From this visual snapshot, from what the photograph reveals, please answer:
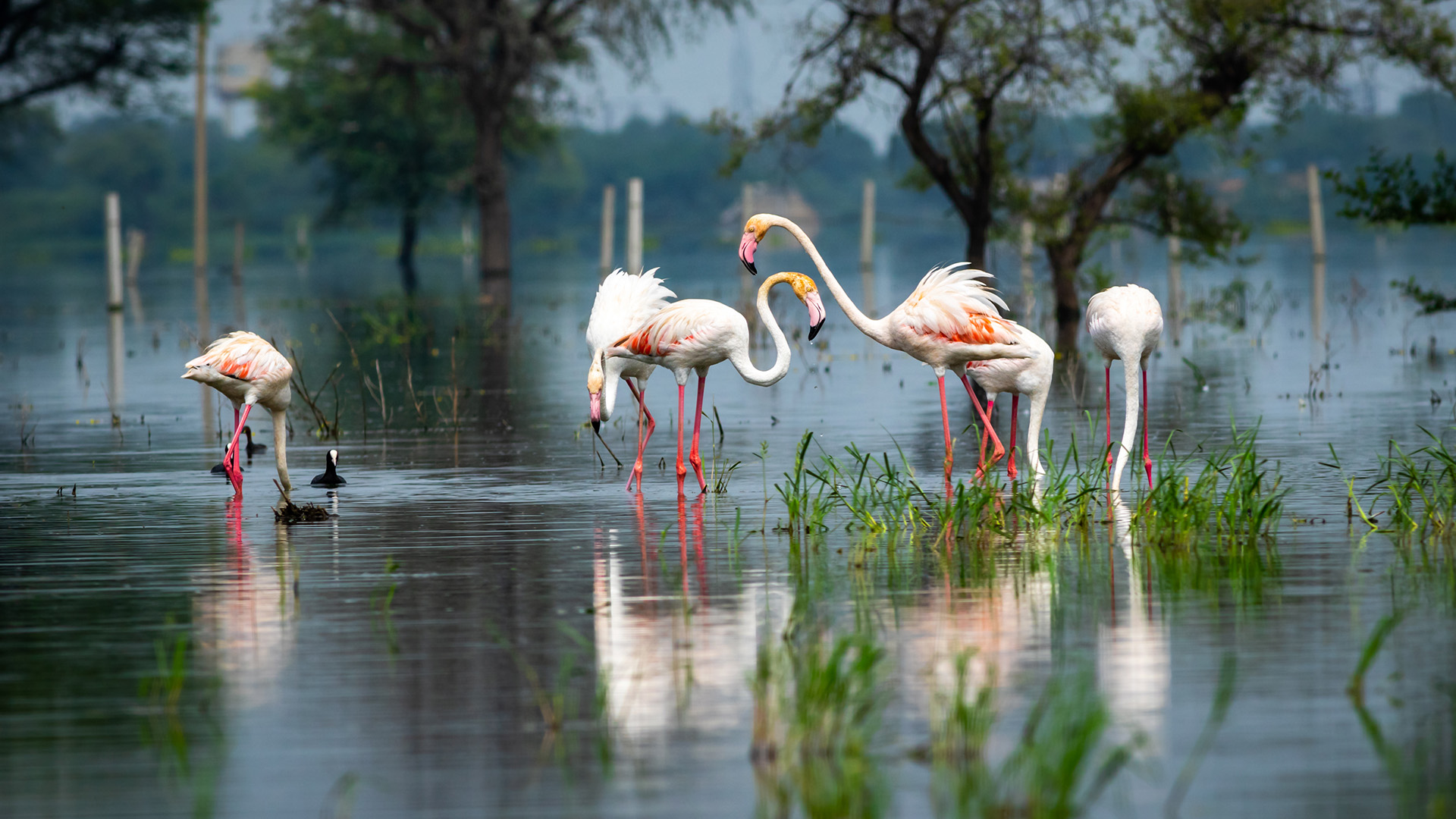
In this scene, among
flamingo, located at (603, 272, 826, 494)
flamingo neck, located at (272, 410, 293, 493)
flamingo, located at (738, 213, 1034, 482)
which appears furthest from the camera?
flamingo, located at (603, 272, 826, 494)

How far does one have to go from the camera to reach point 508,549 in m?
8.93

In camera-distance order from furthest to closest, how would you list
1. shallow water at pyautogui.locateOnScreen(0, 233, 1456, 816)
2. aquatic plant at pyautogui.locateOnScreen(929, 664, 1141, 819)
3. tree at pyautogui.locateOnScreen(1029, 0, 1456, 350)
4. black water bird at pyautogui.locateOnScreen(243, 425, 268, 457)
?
tree at pyautogui.locateOnScreen(1029, 0, 1456, 350) < black water bird at pyautogui.locateOnScreen(243, 425, 268, 457) < shallow water at pyautogui.locateOnScreen(0, 233, 1456, 816) < aquatic plant at pyautogui.locateOnScreen(929, 664, 1141, 819)

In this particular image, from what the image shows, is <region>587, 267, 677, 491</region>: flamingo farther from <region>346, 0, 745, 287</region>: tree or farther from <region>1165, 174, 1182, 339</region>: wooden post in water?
<region>346, 0, 745, 287</region>: tree

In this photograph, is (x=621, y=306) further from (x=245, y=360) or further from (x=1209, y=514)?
(x=1209, y=514)

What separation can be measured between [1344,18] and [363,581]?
20.1 metres

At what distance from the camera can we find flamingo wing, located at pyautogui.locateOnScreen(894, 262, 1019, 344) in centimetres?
1097

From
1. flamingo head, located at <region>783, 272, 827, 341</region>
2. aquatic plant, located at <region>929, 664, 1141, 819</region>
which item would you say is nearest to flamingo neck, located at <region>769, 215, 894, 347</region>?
flamingo head, located at <region>783, 272, 827, 341</region>

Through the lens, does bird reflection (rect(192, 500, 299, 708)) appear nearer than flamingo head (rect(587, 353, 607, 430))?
Yes

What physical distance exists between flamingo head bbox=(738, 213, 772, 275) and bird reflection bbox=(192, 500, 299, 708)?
11.4 feet

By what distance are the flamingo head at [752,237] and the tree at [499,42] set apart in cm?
3168

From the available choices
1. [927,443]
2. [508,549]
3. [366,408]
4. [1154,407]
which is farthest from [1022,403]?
[508,549]

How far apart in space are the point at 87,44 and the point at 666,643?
150 ft

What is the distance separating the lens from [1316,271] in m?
45.2

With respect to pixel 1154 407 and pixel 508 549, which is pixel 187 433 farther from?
pixel 1154 407
